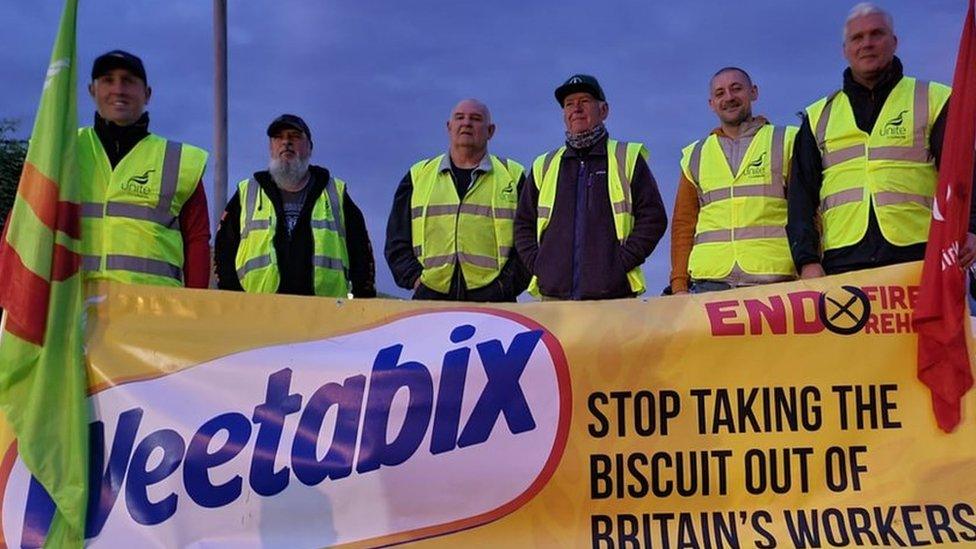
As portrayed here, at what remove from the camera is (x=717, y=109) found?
219 inches

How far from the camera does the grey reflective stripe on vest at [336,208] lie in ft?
19.5

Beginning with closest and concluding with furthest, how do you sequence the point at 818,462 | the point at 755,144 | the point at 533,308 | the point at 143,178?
the point at 818,462 → the point at 533,308 → the point at 143,178 → the point at 755,144

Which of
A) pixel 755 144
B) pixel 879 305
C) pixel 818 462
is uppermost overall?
pixel 755 144

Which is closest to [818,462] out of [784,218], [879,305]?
[879,305]

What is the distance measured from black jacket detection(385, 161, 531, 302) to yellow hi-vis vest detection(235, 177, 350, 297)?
34 centimetres

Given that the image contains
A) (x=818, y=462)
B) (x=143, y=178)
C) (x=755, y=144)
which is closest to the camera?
(x=818, y=462)

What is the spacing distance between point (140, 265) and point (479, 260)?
2.02m

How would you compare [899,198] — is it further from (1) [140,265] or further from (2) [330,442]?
(1) [140,265]

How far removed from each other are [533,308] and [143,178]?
208 centimetres

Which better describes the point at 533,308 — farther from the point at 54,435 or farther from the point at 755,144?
the point at 54,435

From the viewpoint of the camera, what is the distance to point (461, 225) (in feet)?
19.9

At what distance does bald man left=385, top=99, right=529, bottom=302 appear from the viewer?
6.02 meters

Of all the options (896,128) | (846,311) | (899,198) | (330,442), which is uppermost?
(896,128)

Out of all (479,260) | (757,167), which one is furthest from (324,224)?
(757,167)
